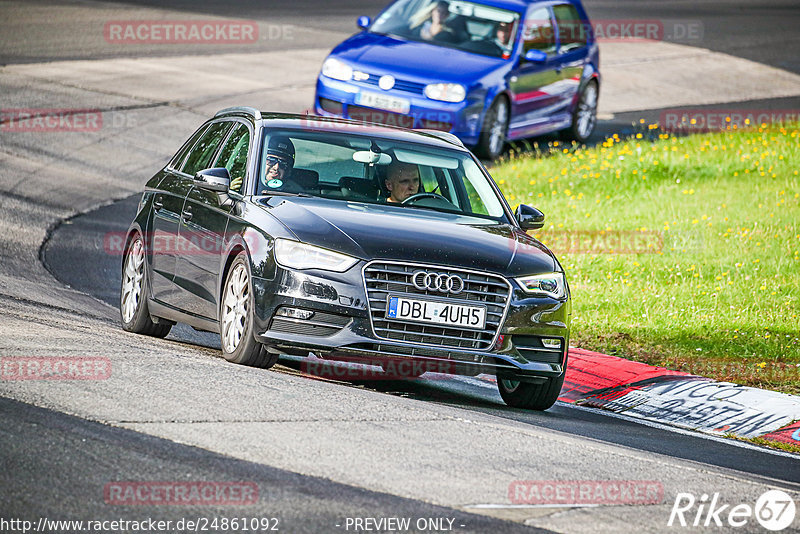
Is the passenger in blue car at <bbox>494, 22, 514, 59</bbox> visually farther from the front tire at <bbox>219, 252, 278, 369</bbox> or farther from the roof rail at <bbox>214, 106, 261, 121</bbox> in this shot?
the front tire at <bbox>219, 252, 278, 369</bbox>

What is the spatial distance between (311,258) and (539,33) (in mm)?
12753

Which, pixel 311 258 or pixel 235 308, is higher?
pixel 311 258

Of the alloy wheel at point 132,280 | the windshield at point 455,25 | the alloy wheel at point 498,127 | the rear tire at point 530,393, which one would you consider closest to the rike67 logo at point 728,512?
the rear tire at point 530,393

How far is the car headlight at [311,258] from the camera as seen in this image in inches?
→ 332

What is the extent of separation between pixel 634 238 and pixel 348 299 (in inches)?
306

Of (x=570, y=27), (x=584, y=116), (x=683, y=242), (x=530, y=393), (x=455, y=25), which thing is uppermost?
(x=455, y=25)

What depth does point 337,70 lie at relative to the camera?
1850cm

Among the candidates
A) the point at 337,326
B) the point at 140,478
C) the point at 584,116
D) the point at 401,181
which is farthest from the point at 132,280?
the point at 584,116

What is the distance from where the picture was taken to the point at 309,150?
978 cm

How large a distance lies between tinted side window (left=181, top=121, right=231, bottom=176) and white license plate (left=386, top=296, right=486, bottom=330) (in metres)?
2.58

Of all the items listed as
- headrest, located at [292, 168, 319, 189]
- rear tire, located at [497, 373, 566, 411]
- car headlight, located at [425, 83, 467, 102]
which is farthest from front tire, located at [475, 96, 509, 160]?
rear tire, located at [497, 373, 566, 411]

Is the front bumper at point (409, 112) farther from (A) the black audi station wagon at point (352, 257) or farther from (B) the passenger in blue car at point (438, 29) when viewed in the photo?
(A) the black audi station wagon at point (352, 257)

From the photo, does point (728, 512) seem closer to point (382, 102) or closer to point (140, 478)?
point (140, 478)

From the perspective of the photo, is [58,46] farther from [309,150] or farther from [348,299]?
[348,299]
